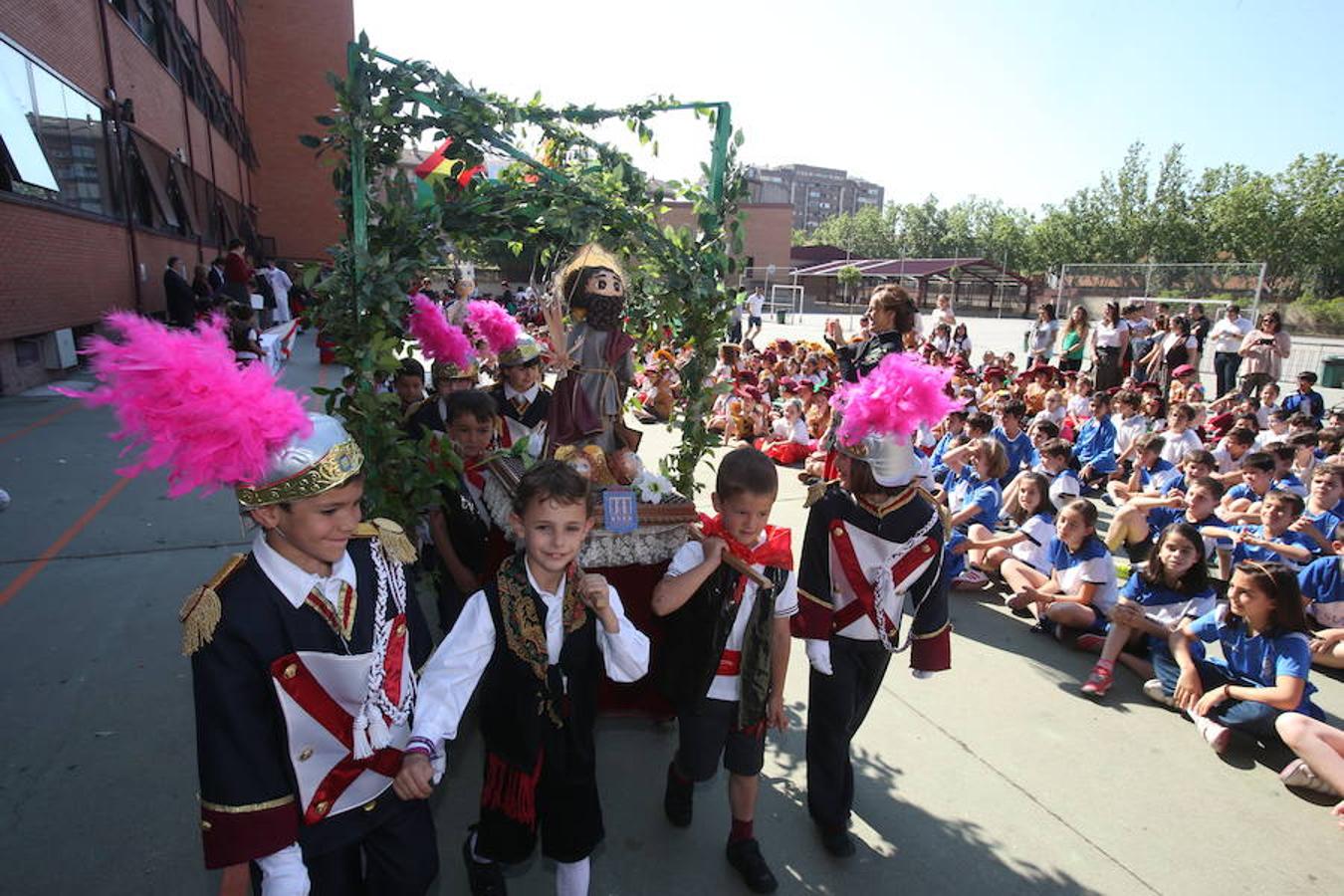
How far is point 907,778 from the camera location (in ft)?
10.8

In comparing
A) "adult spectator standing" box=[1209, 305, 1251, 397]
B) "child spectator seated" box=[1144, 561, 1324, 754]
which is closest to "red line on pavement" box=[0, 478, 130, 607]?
"child spectator seated" box=[1144, 561, 1324, 754]

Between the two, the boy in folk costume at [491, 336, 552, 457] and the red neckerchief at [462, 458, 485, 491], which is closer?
the red neckerchief at [462, 458, 485, 491]

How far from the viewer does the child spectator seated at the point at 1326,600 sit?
4.32 m

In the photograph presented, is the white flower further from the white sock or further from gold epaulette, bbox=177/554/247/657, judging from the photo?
gold epaulette, bbox=177/554/247/657

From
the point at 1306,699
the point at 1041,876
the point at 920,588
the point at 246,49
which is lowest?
the point at 1041,876

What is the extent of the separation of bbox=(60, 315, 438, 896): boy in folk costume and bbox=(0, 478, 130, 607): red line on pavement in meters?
3.94

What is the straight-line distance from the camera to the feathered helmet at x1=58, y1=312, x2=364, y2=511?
1.61 meters

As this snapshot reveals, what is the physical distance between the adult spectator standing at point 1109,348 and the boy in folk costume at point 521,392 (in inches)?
431

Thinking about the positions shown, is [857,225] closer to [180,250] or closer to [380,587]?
[180,250]

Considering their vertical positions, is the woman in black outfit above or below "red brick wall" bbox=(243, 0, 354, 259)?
below

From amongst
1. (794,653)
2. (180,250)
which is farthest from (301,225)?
(794,653)

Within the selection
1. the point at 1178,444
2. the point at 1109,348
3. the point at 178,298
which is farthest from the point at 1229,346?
the point at 178,298

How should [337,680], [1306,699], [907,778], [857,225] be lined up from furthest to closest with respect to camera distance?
[857,225], [1306,699], [907,778], [337,680]

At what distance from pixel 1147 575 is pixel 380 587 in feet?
14.3
